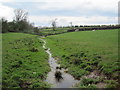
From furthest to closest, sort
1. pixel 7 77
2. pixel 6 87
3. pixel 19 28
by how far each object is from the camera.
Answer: pixel 19 28 < pixel 7 77 < pixel 6 87

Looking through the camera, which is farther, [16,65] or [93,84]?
[16,65]

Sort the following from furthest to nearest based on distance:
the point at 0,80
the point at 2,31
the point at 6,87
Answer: the point at 2,31
the point at 0,80
the point at 6,87

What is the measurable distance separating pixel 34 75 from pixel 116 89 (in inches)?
274

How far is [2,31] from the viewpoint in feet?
237

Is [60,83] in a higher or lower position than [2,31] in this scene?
lower

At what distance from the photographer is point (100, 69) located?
12312 mm

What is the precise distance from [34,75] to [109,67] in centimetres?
712

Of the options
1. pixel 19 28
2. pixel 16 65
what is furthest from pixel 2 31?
pixel 16 65

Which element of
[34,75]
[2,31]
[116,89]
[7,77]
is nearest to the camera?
[116,89]

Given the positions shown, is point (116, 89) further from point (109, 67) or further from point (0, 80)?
point (0, 80)

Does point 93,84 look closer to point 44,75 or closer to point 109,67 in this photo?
point 109,67

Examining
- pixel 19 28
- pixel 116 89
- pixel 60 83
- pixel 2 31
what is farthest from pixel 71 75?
pixel 19 28

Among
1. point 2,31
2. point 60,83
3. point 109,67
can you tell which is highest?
point 2,31

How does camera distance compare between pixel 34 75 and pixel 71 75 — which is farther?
pixel 71 75
